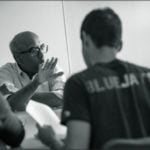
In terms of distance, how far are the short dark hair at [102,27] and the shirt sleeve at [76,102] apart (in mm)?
179

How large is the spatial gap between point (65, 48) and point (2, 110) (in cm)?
318

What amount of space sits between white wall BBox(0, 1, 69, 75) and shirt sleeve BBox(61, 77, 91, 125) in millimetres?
3430

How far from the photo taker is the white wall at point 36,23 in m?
4.61

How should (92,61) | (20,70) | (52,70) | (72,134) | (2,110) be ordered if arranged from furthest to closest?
1. (20,70)
2. (52,70)
3. (2,110)
4. (92,61)
5. (72,134)

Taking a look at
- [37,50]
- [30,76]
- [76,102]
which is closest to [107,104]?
[76,102]

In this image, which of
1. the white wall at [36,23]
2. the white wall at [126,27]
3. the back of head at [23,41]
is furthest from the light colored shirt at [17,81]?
the white wall at [126,27]

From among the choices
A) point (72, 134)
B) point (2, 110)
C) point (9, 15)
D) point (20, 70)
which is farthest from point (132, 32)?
point (72, 134)

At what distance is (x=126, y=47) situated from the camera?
4.87 metres

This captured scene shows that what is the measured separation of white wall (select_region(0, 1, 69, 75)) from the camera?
4.61m

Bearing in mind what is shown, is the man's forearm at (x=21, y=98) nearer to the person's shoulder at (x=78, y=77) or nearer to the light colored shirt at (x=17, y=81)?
the light colored shirt at (x=17, y=81)

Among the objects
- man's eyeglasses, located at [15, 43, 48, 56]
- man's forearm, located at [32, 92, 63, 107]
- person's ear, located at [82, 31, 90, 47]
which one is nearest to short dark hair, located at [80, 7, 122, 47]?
person's ear, located at [82, 31, 90, 47]

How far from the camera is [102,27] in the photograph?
1312 mm

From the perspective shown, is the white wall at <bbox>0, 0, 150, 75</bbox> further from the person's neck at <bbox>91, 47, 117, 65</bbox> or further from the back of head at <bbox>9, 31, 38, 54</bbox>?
the person's neck at <bbox>91, 47, 117, 65</bbox>

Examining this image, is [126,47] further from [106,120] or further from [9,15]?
[106,120]
